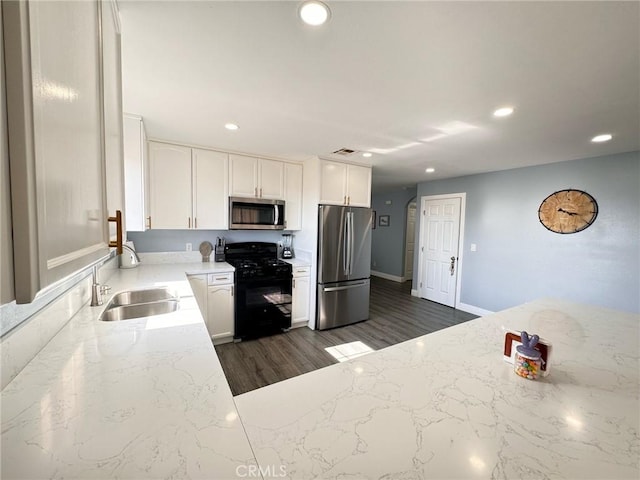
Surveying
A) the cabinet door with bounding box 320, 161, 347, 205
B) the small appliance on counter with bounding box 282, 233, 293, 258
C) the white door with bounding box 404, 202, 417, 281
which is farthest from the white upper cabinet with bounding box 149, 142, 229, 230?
the white door with bounding box 404, 202, 417, 281

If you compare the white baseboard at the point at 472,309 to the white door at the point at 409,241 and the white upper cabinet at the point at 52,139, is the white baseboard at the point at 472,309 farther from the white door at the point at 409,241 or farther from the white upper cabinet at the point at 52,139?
the white upper cabinet at the point at 52,139

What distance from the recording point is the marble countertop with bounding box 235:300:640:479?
63 centimetres

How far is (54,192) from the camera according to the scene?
0.44 metres

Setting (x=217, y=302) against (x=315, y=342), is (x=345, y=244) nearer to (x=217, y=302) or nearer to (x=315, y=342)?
(x=315, y=342)

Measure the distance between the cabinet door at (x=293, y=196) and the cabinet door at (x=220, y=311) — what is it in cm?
119

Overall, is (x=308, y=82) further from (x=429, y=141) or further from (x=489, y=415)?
(x=489, y=415)

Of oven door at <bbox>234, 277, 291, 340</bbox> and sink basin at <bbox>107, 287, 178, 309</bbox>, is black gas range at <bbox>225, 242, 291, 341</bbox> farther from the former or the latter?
sink basin at <bbox>107, 287, 178, 309</bbox>

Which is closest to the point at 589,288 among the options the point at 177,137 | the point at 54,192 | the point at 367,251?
the point at 367,251

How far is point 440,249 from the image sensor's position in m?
4.80

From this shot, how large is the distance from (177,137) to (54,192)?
269cm

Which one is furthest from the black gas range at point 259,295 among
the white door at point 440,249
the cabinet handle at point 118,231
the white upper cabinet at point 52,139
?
the white door at point 440,249

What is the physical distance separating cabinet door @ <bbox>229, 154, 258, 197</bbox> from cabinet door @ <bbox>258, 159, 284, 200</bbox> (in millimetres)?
82

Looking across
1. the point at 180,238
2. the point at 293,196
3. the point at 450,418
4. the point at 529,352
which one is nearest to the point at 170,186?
the point at 180,238

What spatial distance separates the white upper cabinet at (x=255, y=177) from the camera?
3.24 metres
